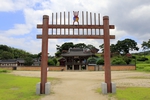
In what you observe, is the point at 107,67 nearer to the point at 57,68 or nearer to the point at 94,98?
the point at 94,98

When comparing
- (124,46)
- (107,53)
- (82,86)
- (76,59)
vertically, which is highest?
(124,46)

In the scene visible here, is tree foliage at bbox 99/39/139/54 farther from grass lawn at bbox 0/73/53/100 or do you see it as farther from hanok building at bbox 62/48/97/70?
grass lawn at bbox 0/73/53/100

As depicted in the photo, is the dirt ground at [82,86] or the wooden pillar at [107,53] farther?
the wooden pillar at [107,53]

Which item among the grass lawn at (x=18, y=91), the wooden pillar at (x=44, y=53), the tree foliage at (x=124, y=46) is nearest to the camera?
the grass lawn at (x=18, y=91)

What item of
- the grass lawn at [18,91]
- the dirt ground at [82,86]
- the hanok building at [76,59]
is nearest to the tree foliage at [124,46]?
the hanok building at [76,59]

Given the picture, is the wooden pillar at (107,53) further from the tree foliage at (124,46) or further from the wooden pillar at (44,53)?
the tree foliage at (124,46)

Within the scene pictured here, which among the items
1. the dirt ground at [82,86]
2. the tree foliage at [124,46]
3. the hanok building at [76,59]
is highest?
the tree foliage at [124,46]

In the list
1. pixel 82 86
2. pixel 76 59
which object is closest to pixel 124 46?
pixel 76 59

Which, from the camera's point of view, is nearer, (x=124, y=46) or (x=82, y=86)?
(x=82, y=86)

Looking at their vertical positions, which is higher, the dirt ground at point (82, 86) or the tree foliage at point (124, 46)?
the tree foliage at point (124, 46)

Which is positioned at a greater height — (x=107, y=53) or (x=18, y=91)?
(x=107, y=53)

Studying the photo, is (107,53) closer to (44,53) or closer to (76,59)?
(44,53)

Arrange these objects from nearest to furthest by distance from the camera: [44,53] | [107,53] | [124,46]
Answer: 1. [44,53]
2. [107,53]
3. [124,46]

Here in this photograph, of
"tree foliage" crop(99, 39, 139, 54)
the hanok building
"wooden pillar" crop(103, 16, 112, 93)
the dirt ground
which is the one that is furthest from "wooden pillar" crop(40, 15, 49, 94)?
"tree foliage" crop(99, 39, 139, 54)
